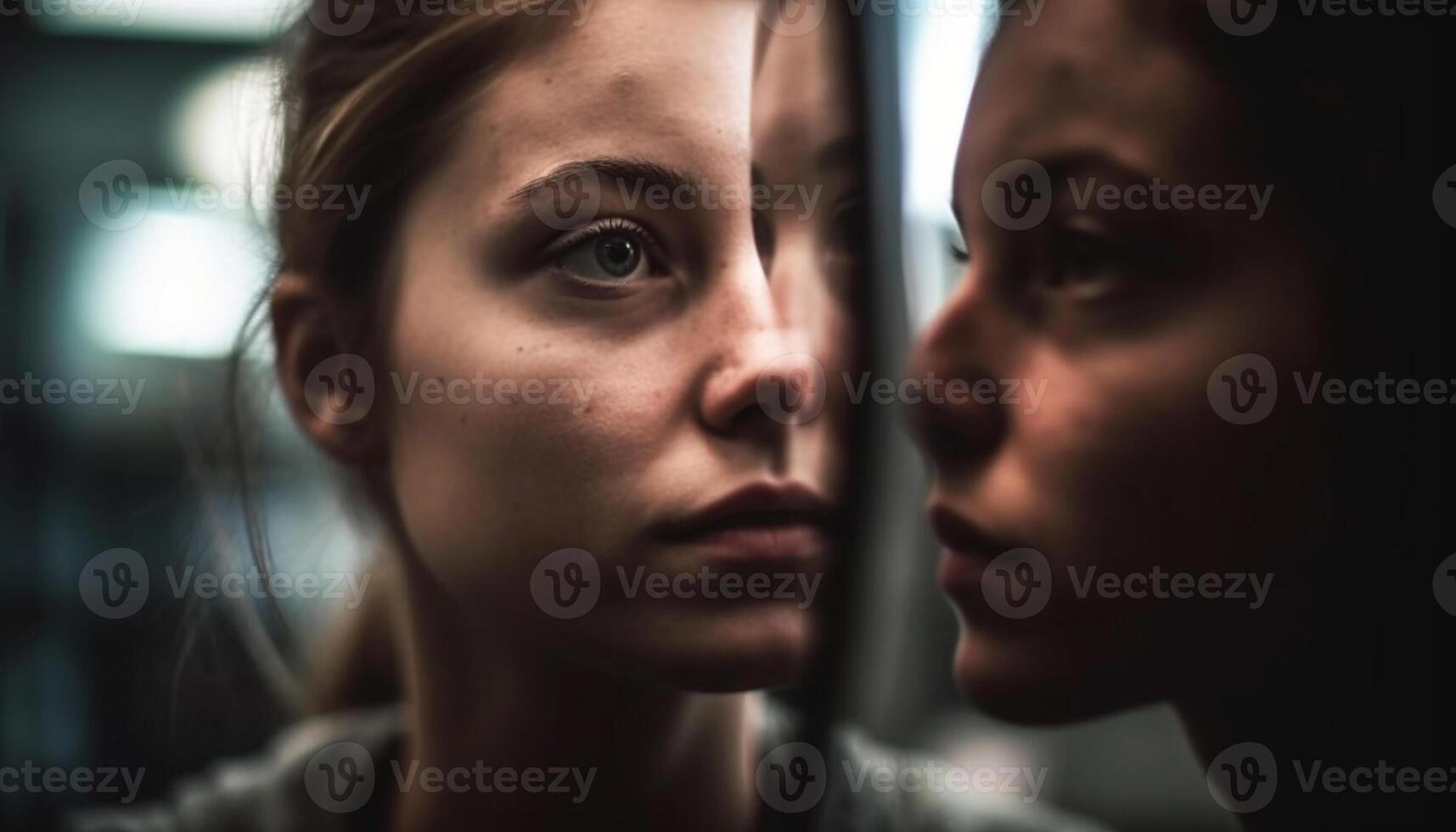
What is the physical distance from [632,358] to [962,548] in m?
0.19

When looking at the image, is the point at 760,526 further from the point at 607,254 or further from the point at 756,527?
the point at 607,254

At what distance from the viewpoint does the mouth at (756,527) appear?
506mm

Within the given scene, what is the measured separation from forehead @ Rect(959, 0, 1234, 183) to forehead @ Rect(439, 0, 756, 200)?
0.45 feet

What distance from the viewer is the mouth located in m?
0.51

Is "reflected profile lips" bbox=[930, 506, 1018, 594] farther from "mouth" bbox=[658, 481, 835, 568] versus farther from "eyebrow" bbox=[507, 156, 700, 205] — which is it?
"eyebrow" bbox=[507, 156, 700, 205]

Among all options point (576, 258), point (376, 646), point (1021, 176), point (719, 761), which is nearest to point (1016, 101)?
point (1021, 176)

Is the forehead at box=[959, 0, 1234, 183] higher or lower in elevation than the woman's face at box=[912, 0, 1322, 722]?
higher

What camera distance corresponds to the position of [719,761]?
0.60 meters

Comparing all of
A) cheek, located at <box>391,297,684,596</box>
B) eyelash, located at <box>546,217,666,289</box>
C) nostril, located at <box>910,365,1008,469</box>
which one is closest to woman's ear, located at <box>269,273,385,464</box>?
cheek, located at <box>391,297,684,596</box>

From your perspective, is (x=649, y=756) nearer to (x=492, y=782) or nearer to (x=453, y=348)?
(x=492, y=782)

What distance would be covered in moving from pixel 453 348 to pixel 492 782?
25 cm

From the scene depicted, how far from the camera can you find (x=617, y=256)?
1.71 feet

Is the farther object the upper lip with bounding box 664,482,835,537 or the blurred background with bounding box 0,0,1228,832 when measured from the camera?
the blurred background with bounding box 0,0,1228,832

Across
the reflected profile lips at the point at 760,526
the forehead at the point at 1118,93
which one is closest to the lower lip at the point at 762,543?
the reflected profile lips at the point at 760,526
